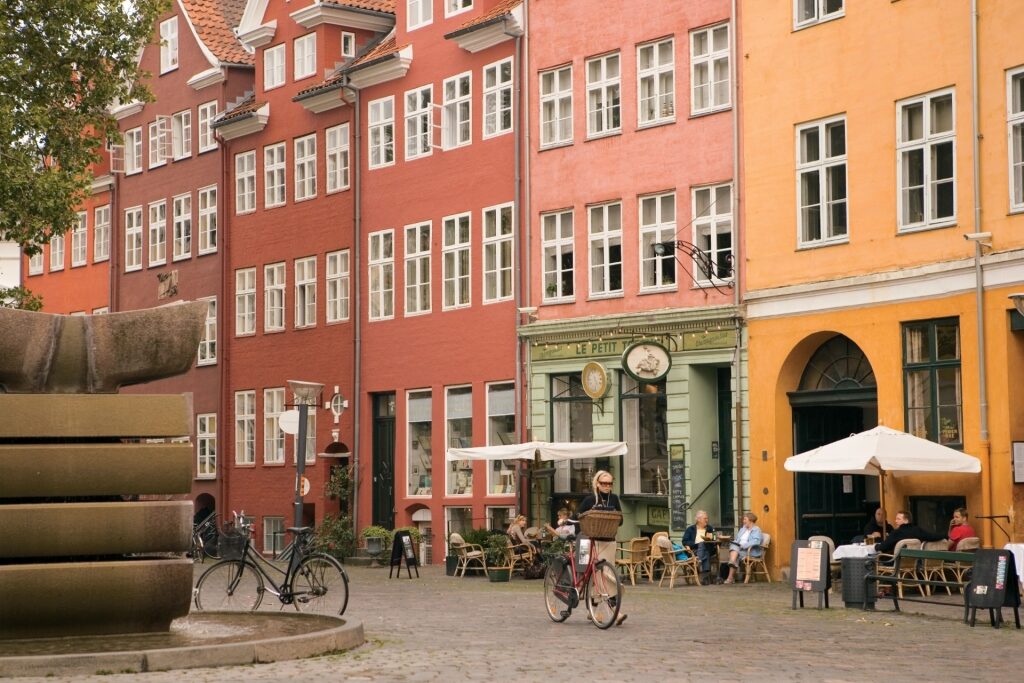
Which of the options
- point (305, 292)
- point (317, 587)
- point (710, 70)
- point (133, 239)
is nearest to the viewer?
point (317, 587)

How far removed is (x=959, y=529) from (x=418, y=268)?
1672cm

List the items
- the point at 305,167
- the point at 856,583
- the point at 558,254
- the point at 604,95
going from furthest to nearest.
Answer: the point at 305,167 < the point at 558,254 < the point at 604,95 < the point at 856,583

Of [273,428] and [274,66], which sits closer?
[273,428]

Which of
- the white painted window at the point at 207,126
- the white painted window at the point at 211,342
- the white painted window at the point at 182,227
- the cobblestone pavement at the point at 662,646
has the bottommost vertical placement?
the cobblestone pavement at the point at 662,646

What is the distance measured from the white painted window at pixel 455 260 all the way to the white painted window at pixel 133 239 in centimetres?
1510

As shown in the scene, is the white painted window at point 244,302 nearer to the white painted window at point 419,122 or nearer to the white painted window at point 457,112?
the white painted window at point 419,122

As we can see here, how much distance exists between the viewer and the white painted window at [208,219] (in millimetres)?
46531

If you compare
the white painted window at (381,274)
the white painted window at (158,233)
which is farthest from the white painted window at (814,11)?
the white painted window at (158,233)

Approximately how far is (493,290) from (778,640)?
786 inches

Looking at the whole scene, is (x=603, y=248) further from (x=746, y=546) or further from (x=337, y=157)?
(x=337, y=157)

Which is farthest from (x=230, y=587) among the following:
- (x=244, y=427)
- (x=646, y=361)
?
(x=244, y=427)

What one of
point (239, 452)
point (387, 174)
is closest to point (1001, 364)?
point (387, 174)

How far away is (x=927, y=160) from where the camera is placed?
88.4 ft

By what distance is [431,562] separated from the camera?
3791cm
